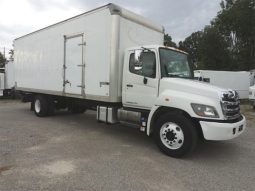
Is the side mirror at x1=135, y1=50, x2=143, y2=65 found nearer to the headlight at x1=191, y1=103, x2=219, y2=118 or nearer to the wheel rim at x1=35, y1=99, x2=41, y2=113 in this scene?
the headlight at x1=191, y1=103, x2=219, y2=118

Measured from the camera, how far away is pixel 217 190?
12.7 feet

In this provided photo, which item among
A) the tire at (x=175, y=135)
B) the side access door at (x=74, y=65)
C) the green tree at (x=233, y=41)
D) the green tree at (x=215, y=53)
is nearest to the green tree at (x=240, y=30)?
the green tree at (x=233, y=41)

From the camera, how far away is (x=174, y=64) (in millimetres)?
6113

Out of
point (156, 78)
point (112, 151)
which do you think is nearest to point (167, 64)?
point (156, 78)

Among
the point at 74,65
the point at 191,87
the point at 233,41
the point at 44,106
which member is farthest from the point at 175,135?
the point at 233,41

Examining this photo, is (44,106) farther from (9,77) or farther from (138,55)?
(9,77)

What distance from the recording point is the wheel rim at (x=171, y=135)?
5.23m

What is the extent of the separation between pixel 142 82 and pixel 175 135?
4.96ft

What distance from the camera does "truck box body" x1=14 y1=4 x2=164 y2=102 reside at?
6.38m

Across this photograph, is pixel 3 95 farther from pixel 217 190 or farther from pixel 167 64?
pixel 217 190

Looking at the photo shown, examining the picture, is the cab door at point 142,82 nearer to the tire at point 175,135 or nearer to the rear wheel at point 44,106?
the tire at point 175,135

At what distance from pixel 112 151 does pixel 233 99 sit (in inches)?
113


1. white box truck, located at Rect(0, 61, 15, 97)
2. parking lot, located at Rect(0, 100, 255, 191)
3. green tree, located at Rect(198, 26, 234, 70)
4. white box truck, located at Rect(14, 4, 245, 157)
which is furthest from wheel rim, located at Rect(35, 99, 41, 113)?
green tree, located at Rect(198, 26, 234, 70)

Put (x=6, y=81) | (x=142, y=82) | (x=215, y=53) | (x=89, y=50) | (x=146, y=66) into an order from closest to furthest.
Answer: (x=146, y=66), (x=142, y=82), (x=89, y=50), (x=6, y=81), (x=215, y=53)
